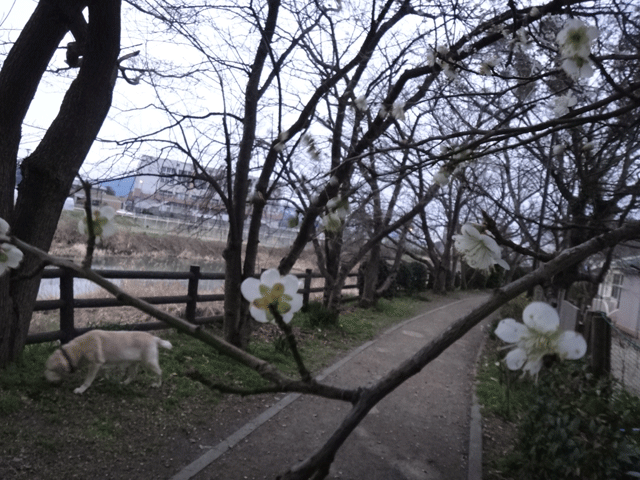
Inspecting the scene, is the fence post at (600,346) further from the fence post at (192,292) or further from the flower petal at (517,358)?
the fence post at (192,292)

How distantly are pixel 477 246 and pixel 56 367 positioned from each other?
4947mm

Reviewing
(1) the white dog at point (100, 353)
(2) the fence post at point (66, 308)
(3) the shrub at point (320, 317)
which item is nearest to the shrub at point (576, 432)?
(1) the white dog at point (100, 353)

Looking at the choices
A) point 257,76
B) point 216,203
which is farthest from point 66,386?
point 257,76

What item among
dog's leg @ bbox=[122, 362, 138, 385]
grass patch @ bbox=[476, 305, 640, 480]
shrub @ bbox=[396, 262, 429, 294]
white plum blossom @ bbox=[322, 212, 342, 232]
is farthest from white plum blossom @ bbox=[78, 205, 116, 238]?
shrub @ bbox=[396, 262, 429, 294]

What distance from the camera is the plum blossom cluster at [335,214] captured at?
7.21 ft

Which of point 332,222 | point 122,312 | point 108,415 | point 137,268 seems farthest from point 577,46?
point 122,312

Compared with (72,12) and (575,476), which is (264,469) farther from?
(72,12)

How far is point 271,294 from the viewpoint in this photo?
2.49ft

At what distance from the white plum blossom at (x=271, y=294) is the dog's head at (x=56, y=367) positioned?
500 centimetres

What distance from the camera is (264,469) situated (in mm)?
4500

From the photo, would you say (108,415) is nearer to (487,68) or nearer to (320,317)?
(487,68)

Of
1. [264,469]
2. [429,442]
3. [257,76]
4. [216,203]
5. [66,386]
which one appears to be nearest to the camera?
[264,469]

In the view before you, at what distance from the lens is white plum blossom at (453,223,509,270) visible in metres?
1.26

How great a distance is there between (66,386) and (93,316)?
329 centimetres
